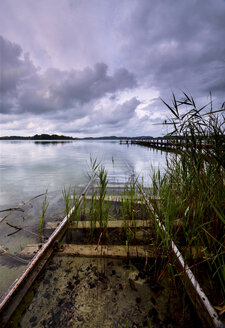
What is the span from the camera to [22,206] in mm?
3918

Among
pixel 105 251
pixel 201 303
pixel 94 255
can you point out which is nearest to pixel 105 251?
pixel 105 251

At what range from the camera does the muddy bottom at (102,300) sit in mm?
1309

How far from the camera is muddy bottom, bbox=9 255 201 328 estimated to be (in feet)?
4.29

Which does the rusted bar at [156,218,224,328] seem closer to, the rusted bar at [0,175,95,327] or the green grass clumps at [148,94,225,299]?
the green grass clumps at [148,94,225,299]

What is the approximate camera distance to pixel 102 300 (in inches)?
58.6

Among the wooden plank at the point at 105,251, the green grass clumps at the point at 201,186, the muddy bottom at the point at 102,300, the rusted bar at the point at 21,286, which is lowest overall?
the muddy bottom at the point at 102,300

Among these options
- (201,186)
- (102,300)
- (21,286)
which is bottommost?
(102,300)

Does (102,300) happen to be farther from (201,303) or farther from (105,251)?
(201,303)

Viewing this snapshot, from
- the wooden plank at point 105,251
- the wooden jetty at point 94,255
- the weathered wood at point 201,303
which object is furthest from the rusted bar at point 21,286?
the weathered wood at point 201,303

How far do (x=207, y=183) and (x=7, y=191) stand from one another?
5682mm

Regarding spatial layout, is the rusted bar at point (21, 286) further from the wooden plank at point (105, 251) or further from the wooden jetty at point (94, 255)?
the wooden plank at point (105, 251)

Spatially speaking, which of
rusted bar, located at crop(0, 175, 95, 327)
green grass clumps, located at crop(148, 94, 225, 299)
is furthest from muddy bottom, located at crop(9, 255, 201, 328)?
green grass clumps, located at crop(148, 94, 225, 299)

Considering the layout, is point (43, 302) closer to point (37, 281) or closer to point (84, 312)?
point (37, 281)

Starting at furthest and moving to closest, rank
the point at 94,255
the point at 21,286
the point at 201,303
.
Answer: the point at 94,255, the point at 21,286, the point at 201,303
